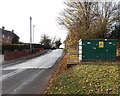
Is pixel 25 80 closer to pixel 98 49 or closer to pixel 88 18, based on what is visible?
pixel 98 49

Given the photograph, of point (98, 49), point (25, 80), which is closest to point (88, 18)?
point (98, 49)

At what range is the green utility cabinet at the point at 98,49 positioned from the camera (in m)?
11.6

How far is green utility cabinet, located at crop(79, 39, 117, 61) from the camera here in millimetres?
11617

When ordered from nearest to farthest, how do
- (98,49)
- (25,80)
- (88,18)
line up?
1. (25,80)
2. (98,49)
3. (88,18)

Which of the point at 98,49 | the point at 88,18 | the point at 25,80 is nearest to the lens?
the point at 25,80

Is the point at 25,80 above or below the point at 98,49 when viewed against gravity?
below

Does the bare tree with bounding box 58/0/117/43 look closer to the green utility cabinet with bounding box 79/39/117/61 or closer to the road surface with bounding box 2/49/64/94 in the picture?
the green utility cabinet with bounding box 79/39/117/61

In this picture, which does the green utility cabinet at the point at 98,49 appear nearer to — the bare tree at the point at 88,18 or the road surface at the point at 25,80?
the road surface at the point at 25,80

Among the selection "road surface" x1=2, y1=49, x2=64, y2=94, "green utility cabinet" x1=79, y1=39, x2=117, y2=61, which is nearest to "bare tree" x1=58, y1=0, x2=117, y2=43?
"green utility cabinet" x1=79, y1=39, x2=117, y2=61

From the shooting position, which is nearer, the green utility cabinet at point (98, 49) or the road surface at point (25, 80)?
the road surface at point (25, 80)

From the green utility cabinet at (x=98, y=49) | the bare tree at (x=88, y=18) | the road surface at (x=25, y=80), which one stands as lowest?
the road surface at (x=25, y=80)

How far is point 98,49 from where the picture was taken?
11.7 meters

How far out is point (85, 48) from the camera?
11758 millimetres

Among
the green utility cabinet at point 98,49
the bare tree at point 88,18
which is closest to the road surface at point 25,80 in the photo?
the green utility cabinet at point 98,49
